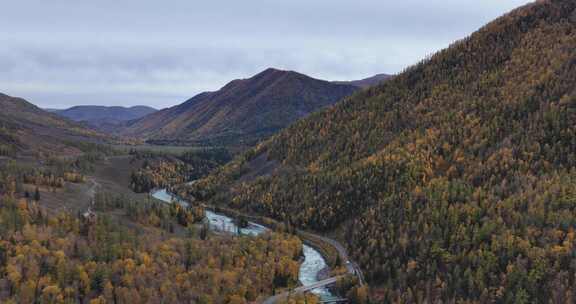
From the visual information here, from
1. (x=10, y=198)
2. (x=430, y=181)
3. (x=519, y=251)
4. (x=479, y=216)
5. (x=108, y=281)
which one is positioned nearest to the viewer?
(x=108, y=281)

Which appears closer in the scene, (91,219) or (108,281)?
(108,281)

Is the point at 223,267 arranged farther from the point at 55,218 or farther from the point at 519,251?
the point at 519,251

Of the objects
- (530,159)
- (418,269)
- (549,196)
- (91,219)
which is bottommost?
(418,269)

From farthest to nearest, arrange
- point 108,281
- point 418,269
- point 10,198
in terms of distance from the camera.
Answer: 1. point 10,198
2. point 418,269
3. point 108,281

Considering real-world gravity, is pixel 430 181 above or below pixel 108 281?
above

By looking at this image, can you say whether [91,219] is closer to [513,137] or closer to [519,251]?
[519,251]

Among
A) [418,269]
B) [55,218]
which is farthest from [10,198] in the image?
[418,269]

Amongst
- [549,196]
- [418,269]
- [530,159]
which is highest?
[530,159]

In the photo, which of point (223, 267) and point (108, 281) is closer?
point (108, 281)

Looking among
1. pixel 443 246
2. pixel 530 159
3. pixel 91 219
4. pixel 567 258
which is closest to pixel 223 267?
pixel 91 219
